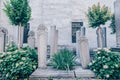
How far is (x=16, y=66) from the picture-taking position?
7102 mm

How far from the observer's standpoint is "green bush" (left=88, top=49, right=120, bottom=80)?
6.87 m

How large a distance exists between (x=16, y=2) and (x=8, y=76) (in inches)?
175

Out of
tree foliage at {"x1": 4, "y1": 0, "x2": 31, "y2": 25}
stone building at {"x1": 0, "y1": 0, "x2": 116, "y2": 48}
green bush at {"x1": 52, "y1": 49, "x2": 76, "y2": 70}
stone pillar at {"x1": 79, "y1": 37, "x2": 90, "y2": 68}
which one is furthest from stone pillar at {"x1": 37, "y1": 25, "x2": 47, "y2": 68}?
stone building at {"x1": 0, "y1": 0, "x2": 116, "y2": 48}

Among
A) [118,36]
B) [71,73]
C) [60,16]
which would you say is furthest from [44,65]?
[60,16]

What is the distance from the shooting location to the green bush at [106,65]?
6.87 meters

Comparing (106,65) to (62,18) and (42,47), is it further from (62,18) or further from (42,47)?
(62,18)

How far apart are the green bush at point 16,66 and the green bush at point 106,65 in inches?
99.6

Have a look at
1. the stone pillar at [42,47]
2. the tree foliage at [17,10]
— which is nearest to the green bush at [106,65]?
the stone pillar at [42,47]

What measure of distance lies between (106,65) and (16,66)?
3397mm

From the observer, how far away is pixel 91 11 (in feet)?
39.8

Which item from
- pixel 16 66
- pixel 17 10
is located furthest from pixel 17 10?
pixel 16 66

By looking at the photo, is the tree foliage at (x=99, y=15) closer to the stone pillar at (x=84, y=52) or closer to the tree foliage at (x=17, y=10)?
the stone pillar at (x=84, y=52)

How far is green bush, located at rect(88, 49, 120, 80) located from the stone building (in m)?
11.3

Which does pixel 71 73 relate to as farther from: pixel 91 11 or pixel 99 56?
pixel 91 11
